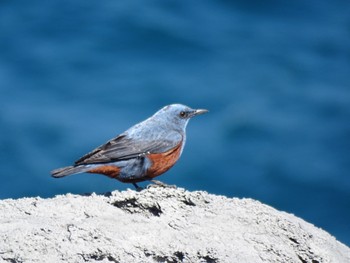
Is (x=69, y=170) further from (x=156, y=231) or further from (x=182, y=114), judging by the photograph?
(x=156, y=231)

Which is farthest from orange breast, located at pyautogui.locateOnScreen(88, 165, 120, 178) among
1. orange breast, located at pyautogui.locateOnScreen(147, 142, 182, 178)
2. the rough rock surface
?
the rough rock surface

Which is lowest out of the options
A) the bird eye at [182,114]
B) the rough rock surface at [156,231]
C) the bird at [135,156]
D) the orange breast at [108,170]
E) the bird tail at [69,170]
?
the rough rock surface at [156,231]

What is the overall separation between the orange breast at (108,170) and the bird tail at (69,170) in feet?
0.21

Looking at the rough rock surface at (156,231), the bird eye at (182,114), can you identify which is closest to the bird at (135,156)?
the bird eye at (182,114)

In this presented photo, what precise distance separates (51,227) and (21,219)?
0.28 meters

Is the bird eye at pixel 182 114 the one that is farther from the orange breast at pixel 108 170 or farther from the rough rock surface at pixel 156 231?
the rough rock surface at pixel 156 231

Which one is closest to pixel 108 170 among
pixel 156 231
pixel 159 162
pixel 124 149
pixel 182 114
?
pixel 124 149

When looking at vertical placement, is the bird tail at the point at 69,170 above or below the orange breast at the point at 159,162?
below

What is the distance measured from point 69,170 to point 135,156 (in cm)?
58

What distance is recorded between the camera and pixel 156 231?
13.4 ft

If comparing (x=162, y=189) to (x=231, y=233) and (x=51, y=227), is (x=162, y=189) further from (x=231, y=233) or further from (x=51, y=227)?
(x=51, y=227)

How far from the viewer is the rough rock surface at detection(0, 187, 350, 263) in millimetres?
3838

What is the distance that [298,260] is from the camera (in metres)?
4.31

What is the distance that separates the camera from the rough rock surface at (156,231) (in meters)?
3.84
